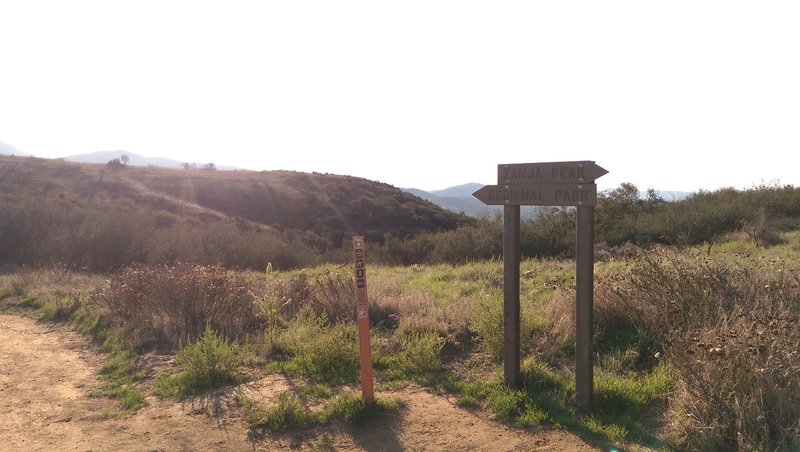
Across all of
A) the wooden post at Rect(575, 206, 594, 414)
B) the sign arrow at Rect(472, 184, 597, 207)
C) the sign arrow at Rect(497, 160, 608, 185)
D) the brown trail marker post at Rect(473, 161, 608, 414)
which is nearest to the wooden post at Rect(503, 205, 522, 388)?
the brown trail marker post at Rect(473, 161, 608, 414)

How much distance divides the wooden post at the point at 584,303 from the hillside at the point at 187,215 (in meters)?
14.8

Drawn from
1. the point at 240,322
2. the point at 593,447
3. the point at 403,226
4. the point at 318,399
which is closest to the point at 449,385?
the point at 318,399

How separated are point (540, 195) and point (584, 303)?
0.92 meters

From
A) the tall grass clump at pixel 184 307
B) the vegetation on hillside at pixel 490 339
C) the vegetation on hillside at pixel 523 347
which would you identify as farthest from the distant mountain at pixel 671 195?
the tall grass clump at pixel 184 307

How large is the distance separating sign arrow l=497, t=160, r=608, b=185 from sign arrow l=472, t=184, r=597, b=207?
41 millimetres

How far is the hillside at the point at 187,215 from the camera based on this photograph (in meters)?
17.8

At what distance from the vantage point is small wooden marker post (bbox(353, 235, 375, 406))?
4.53 meters

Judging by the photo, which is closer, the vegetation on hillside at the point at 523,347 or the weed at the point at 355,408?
the vegetation on hillside at the point at 523,347

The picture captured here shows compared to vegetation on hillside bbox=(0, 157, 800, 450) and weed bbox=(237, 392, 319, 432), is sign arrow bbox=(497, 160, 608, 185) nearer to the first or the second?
vegetation on hillside bbox=(0, 157, 800, 450)

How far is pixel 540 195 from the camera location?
4535mm

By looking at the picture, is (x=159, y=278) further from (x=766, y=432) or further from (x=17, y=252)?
(x=17, y=252)

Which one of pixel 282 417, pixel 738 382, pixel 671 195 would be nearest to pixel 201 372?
pixel 282 417

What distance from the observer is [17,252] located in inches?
707

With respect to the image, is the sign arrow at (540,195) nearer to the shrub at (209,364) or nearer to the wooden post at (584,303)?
the wooden post at (584,303)
